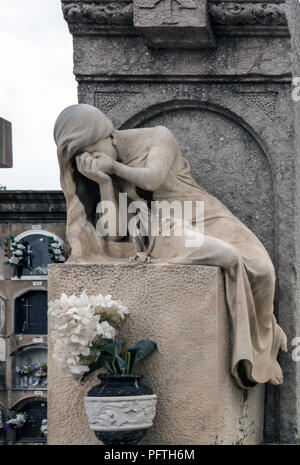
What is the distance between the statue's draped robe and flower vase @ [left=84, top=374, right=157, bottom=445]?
72 cm

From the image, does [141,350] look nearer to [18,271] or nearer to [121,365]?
[121,365]

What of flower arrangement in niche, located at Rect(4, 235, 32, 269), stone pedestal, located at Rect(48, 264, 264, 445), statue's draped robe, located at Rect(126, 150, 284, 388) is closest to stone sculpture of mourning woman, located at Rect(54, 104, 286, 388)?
statue's draped robe, located at Rect(126, 150, 284, 388)

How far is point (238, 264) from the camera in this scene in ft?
22.3

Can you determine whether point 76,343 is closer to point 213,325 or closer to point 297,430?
point 213,325

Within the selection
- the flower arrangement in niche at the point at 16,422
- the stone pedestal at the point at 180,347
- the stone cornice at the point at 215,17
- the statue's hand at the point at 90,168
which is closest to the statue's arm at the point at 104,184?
the statue's hand at the point at 90,168

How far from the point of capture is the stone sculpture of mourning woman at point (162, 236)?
6.81 metres

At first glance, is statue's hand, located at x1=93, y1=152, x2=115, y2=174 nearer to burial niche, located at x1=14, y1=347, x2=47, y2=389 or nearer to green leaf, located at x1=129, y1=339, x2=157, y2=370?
green leaf, located at x1=129, y1=339, x2=157, y2=370

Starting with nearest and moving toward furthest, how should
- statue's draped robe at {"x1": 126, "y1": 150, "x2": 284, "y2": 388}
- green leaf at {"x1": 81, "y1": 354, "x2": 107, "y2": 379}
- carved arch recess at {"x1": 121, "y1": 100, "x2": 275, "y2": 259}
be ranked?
green leaf at {"x1": 81, "y1": 354, "x2": 107, "y2": 379} < statue's draped robe at {"x1": 126, "y1": 150, "x2": 284, "y2": 388} < carved arch recess at {"x1": 121, "y1": 100, "x2": 275, "y2": 259}

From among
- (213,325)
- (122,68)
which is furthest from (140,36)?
(213,325)

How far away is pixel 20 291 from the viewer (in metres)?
9.80

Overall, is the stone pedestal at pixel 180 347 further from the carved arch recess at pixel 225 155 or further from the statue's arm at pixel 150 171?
the carved arch recess at pixel 225 155

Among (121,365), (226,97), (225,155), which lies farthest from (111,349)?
(226,97)

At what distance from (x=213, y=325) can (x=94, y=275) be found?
30.1 inches

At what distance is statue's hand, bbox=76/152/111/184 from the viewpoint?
705cm
